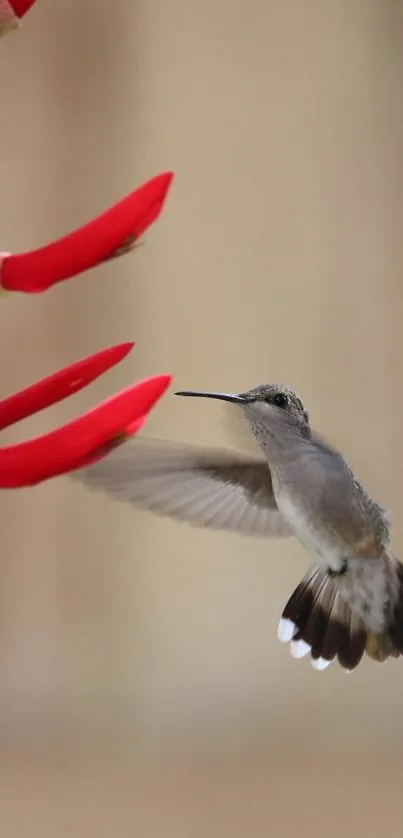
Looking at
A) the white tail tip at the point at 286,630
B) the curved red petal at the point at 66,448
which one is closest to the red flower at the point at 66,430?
the curved red petal at the point at 66,448

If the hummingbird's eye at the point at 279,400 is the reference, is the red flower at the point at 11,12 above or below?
above

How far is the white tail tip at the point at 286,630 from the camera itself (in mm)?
535

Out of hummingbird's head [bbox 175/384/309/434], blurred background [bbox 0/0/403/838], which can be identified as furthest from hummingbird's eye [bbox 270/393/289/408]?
blurred background [bbox 0/0/403/838]

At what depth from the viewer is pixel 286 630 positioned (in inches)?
21.2

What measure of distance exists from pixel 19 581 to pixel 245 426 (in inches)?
21.7

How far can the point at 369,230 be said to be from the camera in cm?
108

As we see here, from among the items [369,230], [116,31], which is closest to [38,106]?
[116,31]

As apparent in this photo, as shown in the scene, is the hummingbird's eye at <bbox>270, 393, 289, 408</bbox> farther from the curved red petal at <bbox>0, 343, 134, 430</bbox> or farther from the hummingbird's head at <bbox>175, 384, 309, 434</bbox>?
the curved red petal at <bbox>0, 343, 134, 430</bbox>

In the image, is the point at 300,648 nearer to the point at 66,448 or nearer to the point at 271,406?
the point at 271,406

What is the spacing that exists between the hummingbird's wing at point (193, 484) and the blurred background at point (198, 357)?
0.41 m

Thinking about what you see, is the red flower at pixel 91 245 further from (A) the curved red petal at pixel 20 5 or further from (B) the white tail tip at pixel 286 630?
(B) the white tail tip at pixel 286 630

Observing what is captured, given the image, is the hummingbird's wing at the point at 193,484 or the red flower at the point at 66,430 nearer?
the red flower at the point at 66,430

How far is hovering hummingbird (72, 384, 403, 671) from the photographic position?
0.48 m

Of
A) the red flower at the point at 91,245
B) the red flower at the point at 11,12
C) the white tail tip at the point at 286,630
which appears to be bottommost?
the white tail tip at the point at 286,630
